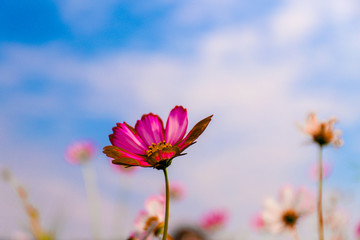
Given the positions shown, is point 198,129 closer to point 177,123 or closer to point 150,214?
point 177,123

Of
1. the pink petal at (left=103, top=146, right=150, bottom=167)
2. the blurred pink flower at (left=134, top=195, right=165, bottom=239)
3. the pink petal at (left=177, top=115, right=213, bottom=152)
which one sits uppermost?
the pink petal at (left=177, top=115, right=213, bottom=152)

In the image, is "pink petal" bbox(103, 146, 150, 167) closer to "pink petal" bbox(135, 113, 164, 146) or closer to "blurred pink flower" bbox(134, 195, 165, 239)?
"pink petal" bbox(135, 113, 164, 146)

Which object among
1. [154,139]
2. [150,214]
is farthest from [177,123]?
[150,214]

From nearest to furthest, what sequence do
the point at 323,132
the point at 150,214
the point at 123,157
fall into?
the point at 123,157 < the point at 150,214 < the point at 323,132

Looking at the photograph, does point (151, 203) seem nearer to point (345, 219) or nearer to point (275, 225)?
point (275, 225)

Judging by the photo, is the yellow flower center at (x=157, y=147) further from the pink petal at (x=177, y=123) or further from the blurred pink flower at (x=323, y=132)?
the blurred pink flower at (x=323, y=132)

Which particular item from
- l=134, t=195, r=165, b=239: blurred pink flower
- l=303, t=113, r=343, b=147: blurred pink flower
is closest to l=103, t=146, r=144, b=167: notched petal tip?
l=134, t=195, r=165, b=239: blurred pink flower

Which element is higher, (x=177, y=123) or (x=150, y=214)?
(x=177, y=123)
